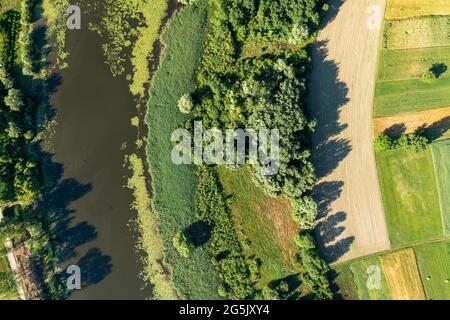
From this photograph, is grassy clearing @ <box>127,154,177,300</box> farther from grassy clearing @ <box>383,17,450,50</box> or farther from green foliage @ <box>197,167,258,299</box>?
grassy clearing @ <box>383,17,450,50</box>

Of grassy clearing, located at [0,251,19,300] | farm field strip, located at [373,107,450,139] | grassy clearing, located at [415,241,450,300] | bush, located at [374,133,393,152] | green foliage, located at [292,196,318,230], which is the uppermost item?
farm field strip, located at [373,107,450,139]

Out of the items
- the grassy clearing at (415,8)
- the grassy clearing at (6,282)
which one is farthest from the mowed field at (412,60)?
the grassy clearing at (6,282)

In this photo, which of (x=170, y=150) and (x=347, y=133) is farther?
(x=347, y=133)

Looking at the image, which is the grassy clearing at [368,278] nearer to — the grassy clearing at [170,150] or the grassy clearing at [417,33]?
the grassy clearing at [170,150]

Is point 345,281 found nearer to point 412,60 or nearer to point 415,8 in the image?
point 412,60

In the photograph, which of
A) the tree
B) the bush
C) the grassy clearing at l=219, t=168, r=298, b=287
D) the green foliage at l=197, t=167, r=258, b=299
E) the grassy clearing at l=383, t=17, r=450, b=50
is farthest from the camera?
the grassy clearing at l=383, t=17, r=450, b=50

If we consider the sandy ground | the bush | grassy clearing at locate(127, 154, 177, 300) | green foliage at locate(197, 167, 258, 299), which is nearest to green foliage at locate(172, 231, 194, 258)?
grassy clearing at locate(127, 154, 177, 300)

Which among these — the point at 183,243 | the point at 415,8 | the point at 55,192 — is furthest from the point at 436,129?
the point at 55,192
